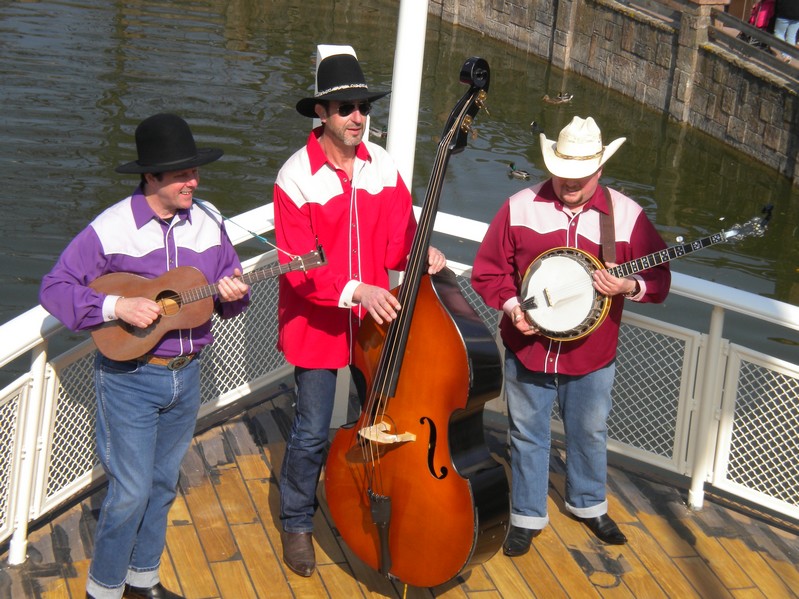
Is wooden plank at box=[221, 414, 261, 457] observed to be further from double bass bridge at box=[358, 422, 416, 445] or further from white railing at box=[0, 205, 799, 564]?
double bass bridge at box=[358, 422, 416, 445]

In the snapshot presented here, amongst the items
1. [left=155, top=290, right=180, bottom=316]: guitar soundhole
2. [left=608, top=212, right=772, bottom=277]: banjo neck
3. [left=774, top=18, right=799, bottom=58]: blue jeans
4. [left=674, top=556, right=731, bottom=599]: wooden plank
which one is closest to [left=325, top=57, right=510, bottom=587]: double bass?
[left=608, top=212, right=772, bottom=277]: banjo neck

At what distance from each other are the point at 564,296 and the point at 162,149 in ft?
5.33

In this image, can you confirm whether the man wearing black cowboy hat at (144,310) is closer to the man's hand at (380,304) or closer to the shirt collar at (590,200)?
the man's hand at (380,304)

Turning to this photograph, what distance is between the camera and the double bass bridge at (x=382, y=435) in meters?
4.10

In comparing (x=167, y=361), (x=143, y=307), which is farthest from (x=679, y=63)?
(x=143, y=307)

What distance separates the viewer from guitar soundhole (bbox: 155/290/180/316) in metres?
3.95

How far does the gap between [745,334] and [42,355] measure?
9298 millimetres

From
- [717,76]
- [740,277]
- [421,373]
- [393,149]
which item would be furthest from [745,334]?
[421,373]

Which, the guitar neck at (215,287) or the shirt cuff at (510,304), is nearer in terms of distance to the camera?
the guitar neck at (215,287)

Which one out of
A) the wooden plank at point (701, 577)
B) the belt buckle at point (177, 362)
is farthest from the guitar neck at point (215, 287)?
the wooden plank at point (701, 577)

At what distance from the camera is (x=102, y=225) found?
3.89 m

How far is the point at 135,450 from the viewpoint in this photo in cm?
397

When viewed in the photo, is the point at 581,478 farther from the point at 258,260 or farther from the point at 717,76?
the point at 717,76

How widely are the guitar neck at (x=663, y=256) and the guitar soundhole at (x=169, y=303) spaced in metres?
1.63
